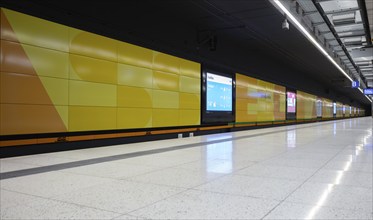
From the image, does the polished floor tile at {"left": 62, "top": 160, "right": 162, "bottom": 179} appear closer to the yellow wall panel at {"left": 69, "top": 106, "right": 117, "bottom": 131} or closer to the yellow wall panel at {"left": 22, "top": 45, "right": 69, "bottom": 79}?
the yellow wall panel at {"left": 69, "top": 106, "right": 117, "bottom": 131}

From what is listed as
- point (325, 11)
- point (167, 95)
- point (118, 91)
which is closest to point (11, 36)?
point (118, 91)

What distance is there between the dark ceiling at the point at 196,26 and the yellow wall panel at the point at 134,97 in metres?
1.09

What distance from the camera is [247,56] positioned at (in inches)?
472

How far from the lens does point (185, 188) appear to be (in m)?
2.67

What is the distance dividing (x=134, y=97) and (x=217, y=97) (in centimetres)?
414

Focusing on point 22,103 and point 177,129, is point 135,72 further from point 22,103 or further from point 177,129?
point 22,103

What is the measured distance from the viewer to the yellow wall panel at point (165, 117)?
741 cm

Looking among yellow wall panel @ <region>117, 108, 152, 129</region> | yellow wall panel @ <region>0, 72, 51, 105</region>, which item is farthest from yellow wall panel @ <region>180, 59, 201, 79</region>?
yellow wall panel @ <region>0, 72, 51, 105</region>

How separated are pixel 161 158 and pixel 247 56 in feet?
28.1

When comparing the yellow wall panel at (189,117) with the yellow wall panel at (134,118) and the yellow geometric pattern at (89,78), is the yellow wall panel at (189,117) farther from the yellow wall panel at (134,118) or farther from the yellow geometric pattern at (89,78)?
the yellow wall panel at (134,118)

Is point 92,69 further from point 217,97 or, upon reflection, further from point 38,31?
point 217,97

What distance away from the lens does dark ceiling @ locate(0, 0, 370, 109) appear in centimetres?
552

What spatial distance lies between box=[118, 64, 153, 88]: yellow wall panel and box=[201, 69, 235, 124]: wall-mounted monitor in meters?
2.60

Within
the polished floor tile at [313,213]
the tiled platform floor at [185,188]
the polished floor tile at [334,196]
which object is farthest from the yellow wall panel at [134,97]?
the polished floor tile at [313,213]
